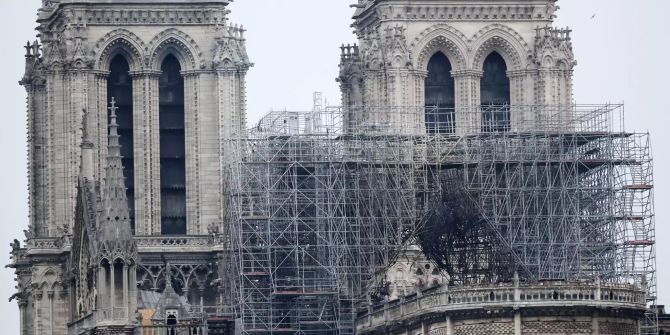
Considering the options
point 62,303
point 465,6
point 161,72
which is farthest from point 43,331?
point 465,6

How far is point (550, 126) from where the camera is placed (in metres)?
146

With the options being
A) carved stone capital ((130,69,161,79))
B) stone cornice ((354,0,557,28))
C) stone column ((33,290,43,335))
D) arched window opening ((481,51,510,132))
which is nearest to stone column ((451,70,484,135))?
Result: arched window opening ((481,51,510,132))

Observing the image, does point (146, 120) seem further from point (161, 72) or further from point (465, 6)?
point (465, 6)

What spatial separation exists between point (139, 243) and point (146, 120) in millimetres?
5580

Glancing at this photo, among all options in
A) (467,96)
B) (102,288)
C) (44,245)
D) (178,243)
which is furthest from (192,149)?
(102,288)

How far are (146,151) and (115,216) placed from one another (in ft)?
37.9

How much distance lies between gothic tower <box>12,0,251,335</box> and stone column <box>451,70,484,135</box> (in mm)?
8692

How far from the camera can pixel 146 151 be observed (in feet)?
495

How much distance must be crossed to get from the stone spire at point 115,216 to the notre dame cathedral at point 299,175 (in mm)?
76

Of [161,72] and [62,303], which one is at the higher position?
[161,72]

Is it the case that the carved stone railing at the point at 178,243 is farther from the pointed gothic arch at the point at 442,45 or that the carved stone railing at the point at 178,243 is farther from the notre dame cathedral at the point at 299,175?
the pointed gothic arch at the point at 442,45

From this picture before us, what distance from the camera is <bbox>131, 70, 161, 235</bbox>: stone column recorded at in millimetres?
150250

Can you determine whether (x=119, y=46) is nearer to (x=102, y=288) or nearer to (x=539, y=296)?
(x=102, y=288)

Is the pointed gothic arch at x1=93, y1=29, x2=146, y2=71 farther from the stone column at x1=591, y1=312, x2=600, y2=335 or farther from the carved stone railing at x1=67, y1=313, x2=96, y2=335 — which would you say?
the stone column at x1=591, y1=312, x2=600, y2=335
